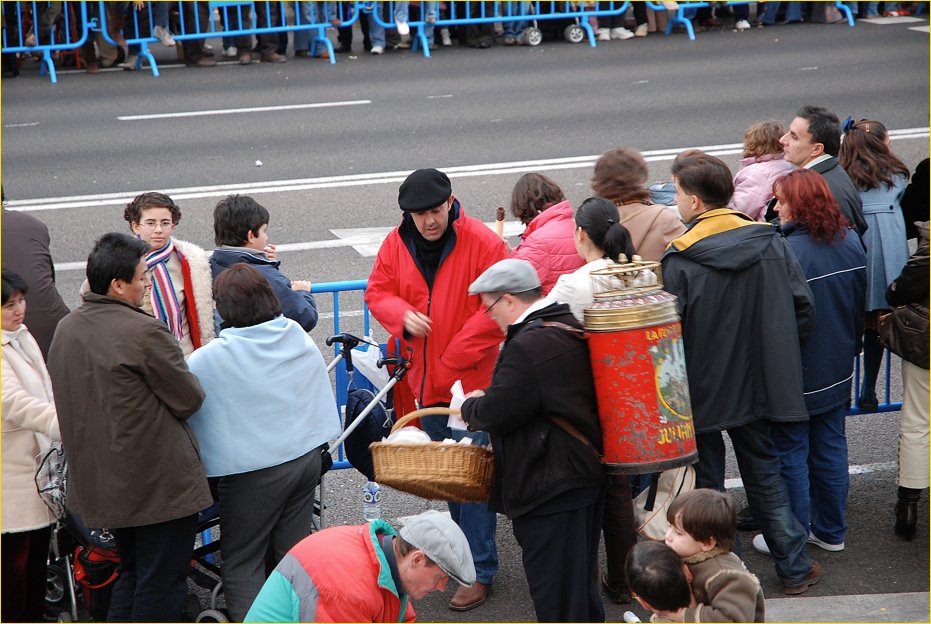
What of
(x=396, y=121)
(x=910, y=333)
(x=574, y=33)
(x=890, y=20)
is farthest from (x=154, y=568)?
(x=890, y=20)

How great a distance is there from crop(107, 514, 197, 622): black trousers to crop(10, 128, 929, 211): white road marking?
7.58m

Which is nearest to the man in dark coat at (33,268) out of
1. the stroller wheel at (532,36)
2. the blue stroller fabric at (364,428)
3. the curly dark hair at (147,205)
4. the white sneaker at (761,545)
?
the curly dark hair at (147,205)

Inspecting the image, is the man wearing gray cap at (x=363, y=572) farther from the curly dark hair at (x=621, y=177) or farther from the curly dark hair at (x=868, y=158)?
the curly dark hair at (x=868, y=158)

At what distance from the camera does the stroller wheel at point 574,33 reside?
19.0m

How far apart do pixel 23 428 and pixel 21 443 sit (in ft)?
0.25

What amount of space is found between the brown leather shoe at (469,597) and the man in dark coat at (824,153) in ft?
8.49

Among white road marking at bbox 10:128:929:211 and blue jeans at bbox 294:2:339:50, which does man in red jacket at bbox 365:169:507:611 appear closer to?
white road marking at bbox 10:128:929:211

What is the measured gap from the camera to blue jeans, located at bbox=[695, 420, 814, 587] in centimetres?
533

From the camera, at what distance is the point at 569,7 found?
61.8ft

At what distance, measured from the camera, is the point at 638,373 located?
4336 millimetres

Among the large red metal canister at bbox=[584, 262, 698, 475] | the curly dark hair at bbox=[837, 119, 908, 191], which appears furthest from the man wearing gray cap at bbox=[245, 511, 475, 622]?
the curly dark hair at bbox=[837, 119, 908, 191]

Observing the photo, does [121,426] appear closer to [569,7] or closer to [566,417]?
[566,417]

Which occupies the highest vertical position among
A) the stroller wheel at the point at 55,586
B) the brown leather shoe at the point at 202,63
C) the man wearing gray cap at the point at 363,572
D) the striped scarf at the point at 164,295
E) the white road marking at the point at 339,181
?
the brown leather shoe at the point at 202,63

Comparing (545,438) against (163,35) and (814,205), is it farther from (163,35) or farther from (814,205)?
(163,35)
